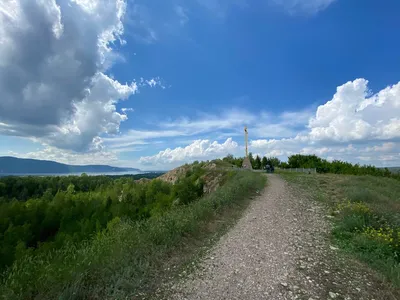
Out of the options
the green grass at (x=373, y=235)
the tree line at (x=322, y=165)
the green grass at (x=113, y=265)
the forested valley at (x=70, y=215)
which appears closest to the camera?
the green grass at (x=113, y=265)

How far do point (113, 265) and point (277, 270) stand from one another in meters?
3.60

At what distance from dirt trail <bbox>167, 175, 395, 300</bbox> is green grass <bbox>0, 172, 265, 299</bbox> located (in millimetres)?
746

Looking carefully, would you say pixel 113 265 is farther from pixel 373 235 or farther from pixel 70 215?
pixel 70 215

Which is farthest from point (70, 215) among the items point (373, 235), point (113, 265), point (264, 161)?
point (264, 161)

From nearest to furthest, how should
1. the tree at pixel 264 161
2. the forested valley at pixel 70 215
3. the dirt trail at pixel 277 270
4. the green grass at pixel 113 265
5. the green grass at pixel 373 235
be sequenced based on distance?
the green grass at pixel 113 265 → the dirt trail at pixel 277 270 → the green grass at pixel 373 235 → the forested valley at pixel 70 215 → the tree at pixel 264 161

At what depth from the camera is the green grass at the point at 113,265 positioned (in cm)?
409

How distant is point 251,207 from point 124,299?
8.84 m

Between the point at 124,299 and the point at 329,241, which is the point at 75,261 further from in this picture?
the point at 329,241

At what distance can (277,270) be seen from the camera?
5.36 m

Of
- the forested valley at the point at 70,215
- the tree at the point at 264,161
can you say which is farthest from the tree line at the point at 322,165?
the forested valley at the point at 70,215

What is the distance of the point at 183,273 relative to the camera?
5262 millimetres

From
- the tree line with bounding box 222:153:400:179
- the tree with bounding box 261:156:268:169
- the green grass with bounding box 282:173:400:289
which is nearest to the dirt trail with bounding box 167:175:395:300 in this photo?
the green grass with bounding box 282:173:400:289

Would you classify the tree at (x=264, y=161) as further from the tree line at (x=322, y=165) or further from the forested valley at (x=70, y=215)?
the forested valley at (x=70, y=215)

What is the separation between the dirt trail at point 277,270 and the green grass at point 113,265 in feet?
2.45
